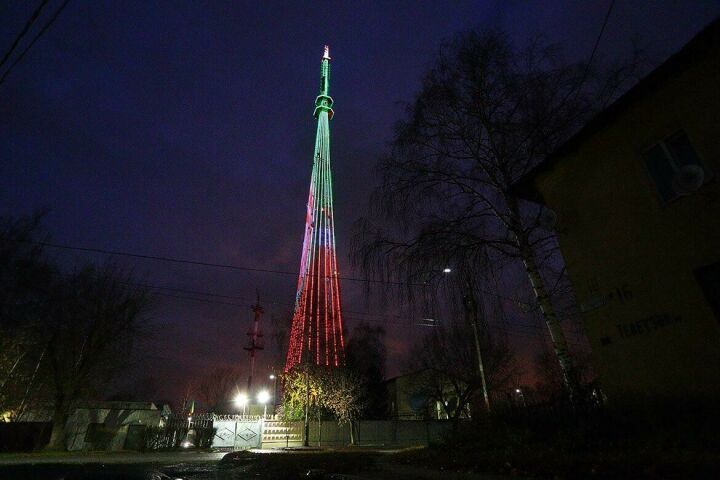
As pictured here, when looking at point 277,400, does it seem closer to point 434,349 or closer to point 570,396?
point 434,349

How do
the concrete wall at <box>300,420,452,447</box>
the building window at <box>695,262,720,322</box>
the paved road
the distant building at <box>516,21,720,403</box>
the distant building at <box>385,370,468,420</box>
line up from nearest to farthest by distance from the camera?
the building window at <box>695,262,720,322</box>
the distant building at <box>516,21,720,403</box>
the paved road
the concrete wall at <box>300,420,452,447</box>
the distant building at <box>385,370,468,420</box>

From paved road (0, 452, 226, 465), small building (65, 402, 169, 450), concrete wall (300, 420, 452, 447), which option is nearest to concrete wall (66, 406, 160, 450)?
small building (65, 402, 169, 450)

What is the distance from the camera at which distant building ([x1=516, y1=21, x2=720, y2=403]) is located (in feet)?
18.7

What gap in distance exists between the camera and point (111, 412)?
2269cm

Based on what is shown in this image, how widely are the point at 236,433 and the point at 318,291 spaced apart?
408 inches

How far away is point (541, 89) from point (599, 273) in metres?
5.27

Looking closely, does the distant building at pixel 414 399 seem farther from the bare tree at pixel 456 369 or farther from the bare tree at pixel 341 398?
the bare tree at pixel 341 398

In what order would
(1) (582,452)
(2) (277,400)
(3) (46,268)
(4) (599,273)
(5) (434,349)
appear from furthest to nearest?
(5) (434,349) → (2) (277,400) → (3) (46,268) → (4) (599,273) → (1) (582,452)

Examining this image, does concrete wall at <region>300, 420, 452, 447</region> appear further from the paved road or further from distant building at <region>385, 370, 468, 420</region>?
the paved road

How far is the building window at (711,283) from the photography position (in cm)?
555

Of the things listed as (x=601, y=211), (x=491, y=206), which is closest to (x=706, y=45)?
(x=601, y=211)

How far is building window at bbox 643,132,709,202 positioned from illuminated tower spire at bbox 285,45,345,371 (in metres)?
17.8

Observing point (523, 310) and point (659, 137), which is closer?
point (659, 137)

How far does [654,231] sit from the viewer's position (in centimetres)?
632
